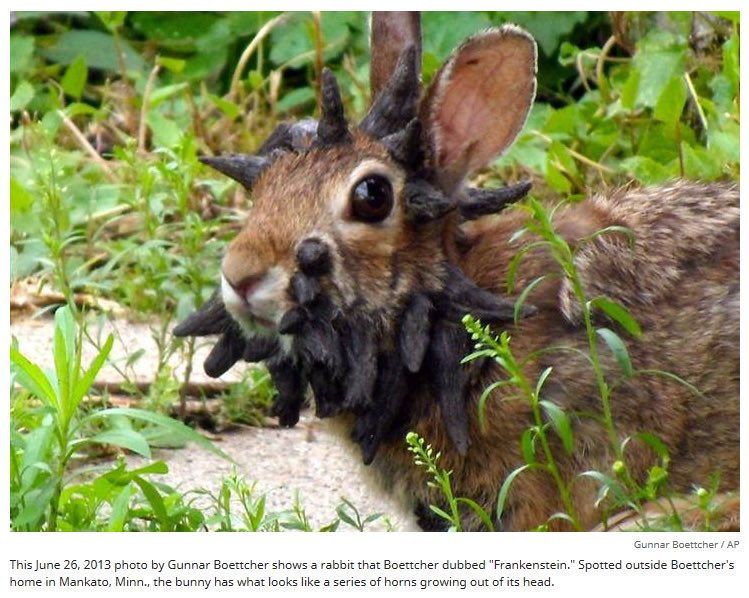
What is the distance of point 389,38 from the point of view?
12.5ft

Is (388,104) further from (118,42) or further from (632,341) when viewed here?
(118,42)

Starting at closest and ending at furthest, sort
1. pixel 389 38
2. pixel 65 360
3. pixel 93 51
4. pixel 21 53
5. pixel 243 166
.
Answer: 1. pixel 65 360
2. pixel 243 166
3. pixel 389 38
4. pixel 21 53
5. pixel 93 51

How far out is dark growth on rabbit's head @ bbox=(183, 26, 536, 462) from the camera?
10.9 ft

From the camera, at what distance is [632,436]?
338 centimetres

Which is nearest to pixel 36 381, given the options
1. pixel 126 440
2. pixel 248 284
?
pixel 126 440

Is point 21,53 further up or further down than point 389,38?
further down

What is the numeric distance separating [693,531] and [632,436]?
0.23 meters

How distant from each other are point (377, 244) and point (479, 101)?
1.42 ft

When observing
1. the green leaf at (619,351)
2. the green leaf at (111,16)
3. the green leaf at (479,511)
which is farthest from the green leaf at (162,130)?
the green leaf at (619,351)

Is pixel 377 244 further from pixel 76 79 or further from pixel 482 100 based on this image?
pixel 76 79
